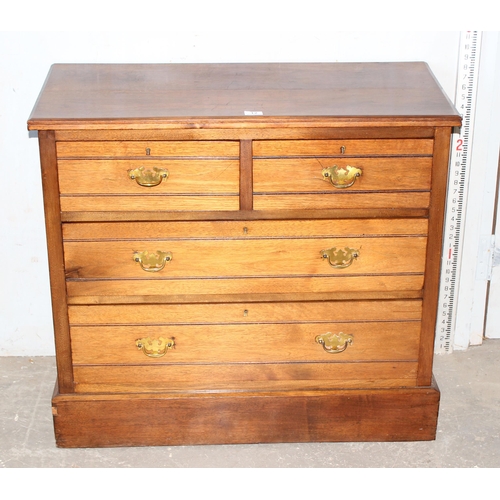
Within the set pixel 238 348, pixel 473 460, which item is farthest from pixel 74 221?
pixel 473 460

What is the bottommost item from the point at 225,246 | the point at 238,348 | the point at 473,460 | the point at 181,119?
the point at 473,460

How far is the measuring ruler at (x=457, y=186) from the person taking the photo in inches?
130

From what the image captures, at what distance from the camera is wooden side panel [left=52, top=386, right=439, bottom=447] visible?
3.05 metres

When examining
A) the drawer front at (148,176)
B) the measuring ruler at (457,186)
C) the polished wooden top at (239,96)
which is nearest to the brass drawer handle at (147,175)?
the drawer front at (148,176)

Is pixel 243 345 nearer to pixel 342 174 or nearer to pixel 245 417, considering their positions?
pixel 245 417

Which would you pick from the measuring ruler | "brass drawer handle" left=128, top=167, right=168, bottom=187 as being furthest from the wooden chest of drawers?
the measuring ruler

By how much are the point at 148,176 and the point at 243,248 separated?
1.26 feet

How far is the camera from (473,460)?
3051 mm
